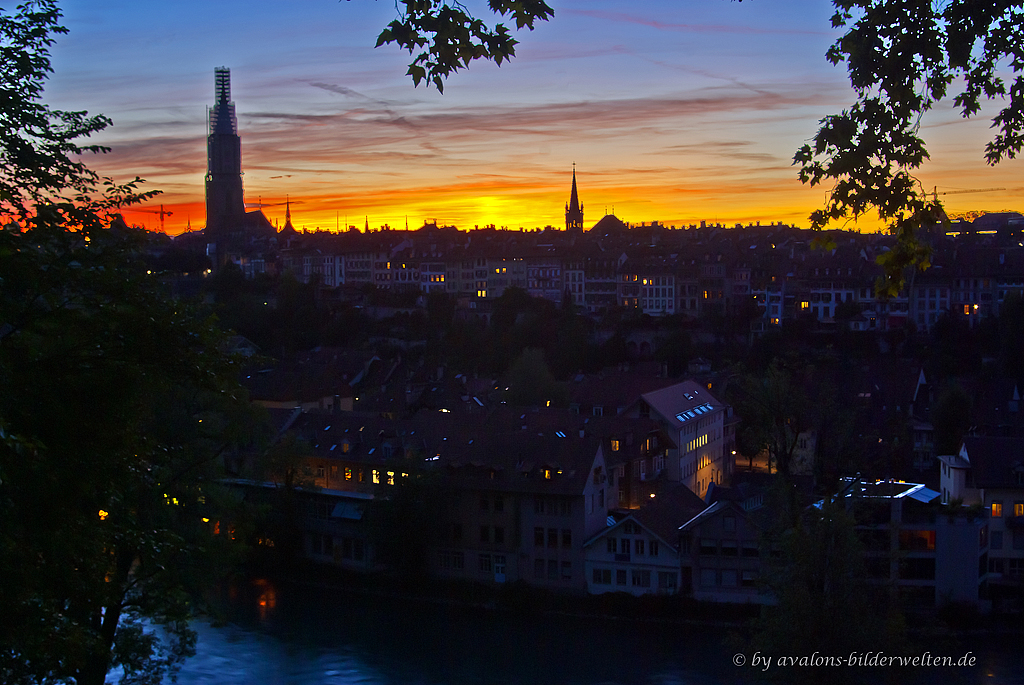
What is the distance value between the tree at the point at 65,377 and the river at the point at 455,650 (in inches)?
162

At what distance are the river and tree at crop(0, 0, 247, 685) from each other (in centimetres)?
413

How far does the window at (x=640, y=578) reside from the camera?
8.91 meters

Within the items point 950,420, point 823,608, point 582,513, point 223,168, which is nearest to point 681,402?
point 950,420

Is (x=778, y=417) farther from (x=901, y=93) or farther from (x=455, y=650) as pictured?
(x=901, y=93)

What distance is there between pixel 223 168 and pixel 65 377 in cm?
4883

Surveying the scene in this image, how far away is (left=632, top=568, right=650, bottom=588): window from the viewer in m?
8.91

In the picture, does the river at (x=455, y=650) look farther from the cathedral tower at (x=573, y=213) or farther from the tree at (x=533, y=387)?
the cathedral tower at (x=573, y=213)

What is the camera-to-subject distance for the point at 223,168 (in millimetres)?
49219

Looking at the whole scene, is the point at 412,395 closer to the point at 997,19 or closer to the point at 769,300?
the point at 769,300

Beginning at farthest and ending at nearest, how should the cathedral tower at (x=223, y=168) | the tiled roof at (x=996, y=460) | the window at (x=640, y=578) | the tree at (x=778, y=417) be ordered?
the cathedral tower at (x=223, y=168)
the tree at (x=778, y=417)
the tiled roof at (x=996, y=460)
the window at (x=640, y=578)

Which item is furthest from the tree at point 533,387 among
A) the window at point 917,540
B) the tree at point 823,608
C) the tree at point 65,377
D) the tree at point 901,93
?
the tree at point 901,93

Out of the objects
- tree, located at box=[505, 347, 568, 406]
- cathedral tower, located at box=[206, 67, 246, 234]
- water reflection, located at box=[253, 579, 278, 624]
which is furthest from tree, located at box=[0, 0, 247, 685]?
cathedral tower, located at box=[206, 67, 246, 234]

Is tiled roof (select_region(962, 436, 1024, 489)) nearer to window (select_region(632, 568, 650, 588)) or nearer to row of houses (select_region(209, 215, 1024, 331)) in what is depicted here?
window (select_region(632, 568, 650, 588))

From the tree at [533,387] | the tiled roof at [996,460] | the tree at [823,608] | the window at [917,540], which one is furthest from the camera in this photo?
the tree at [533,387]
